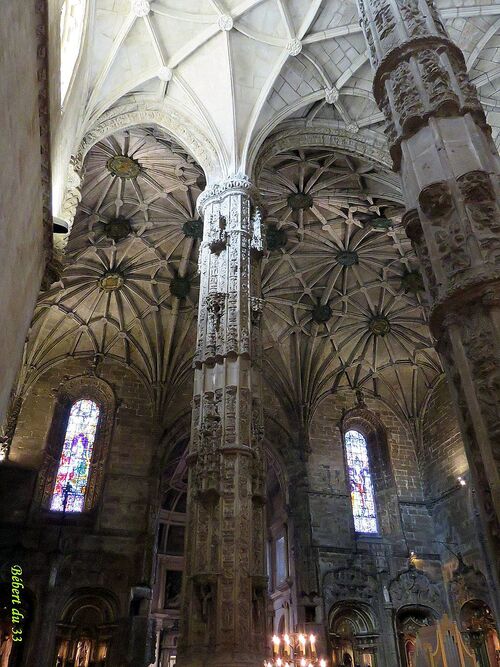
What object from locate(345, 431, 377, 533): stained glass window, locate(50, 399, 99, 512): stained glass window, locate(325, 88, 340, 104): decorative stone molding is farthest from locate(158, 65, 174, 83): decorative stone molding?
locate(345, 431, 377, 533): stained glass window

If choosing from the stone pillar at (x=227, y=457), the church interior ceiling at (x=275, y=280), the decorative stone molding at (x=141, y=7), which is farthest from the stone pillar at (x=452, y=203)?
the church interior ceiling at (x=275, y=280)

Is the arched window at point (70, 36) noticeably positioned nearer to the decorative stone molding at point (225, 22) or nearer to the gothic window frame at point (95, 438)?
the decorative stone molding at point (225, 22)

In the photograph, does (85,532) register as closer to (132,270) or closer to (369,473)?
(132,270)

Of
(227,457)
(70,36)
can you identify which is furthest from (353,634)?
(70,36)

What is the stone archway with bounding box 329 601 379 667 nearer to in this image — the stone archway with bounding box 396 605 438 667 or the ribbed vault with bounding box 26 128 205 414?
the stone archway with bounding box 396 605 438 667

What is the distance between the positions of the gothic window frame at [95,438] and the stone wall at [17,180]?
14.5 m

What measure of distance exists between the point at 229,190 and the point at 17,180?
24.2 feet

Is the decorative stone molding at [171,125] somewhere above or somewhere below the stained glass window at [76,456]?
above

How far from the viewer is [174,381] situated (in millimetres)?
23641

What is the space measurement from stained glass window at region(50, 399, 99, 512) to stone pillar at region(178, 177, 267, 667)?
41.1ft

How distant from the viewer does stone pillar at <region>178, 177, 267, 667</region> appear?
25.9 ft

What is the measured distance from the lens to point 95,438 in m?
22.1

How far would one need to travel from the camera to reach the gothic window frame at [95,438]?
20234mm

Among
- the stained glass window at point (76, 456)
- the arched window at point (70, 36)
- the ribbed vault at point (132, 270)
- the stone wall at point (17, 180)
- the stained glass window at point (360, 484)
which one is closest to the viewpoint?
the stone wall at point (17, 180)
